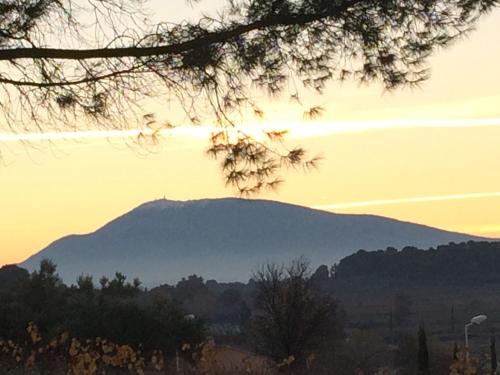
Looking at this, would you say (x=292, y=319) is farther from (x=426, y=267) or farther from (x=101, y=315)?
(x=426, y=267)

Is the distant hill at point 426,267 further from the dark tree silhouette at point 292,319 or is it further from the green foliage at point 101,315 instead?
the green foliage at point 101,315

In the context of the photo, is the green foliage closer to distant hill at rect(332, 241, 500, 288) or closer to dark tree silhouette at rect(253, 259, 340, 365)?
dark tree silhouette at rect(253, 259, 340, 365)

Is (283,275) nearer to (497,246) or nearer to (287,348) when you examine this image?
(287,348)

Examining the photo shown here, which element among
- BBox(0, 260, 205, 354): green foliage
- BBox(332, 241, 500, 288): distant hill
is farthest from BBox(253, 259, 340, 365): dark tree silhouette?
BBox(332, 241, 500, 288): distant hill

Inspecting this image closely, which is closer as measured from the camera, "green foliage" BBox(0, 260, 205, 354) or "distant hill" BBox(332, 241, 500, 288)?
"green foliage" BBox(0, 260, 205, 354)

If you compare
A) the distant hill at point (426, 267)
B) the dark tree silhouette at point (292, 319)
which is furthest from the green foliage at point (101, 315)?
the distant hill at point (426, 267)

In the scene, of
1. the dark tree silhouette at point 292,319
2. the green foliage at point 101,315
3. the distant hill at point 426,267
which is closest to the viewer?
the green foliage at point 101,315

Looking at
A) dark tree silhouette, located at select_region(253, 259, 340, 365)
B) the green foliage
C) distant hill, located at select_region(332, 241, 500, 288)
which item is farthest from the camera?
distant hill, located at select_region(332, 241, 500, 288)

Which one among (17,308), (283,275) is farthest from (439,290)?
(17,308)

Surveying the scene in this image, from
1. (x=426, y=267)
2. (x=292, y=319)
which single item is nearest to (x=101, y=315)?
(x=292, y=319)

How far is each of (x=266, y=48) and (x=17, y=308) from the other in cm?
1817

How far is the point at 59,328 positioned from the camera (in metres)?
26.1

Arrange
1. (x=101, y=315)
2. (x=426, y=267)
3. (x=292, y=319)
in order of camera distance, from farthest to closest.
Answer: (x=426, y=267), (x=292, y=319), (x=101, y=315)

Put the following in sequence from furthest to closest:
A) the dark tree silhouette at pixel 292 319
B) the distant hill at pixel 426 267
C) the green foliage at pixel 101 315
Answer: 1. the distant hill at pixel 426 267
2. the dark tree silhouette at pixel 292 319
3. the green foliage at pixel 101 315
